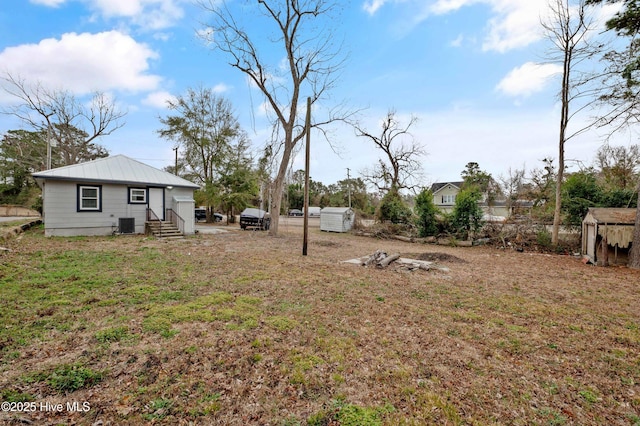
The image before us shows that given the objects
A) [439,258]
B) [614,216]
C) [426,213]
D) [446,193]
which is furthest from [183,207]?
[446,193]

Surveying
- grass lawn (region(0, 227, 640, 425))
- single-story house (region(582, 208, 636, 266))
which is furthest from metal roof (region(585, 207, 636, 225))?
grass lawn (region(0, 227, 640, 425))

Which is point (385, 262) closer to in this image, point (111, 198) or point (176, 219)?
point (176, 219)

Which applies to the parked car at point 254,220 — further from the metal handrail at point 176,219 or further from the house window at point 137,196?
the house window at point 137,196

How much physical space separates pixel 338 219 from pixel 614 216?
1288 cm

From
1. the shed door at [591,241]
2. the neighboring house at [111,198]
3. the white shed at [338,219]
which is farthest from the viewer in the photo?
the white shed at [338,219]

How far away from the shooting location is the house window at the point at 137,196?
43.2 feet

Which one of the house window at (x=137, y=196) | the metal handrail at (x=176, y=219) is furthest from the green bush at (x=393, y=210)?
the house window at (x=137, y=196)

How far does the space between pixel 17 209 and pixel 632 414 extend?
3829 centimetres

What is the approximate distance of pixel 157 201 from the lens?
1390cm

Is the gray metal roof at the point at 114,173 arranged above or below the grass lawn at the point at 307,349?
above

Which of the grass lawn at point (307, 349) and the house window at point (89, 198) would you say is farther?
the house window at point (89, 198)

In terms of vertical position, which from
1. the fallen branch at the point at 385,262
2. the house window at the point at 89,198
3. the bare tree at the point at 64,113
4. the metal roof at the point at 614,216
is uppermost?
the bare tree at the point at 64,113

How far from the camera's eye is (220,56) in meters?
14.4

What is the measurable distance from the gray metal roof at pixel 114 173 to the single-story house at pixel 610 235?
16944 millimetres
